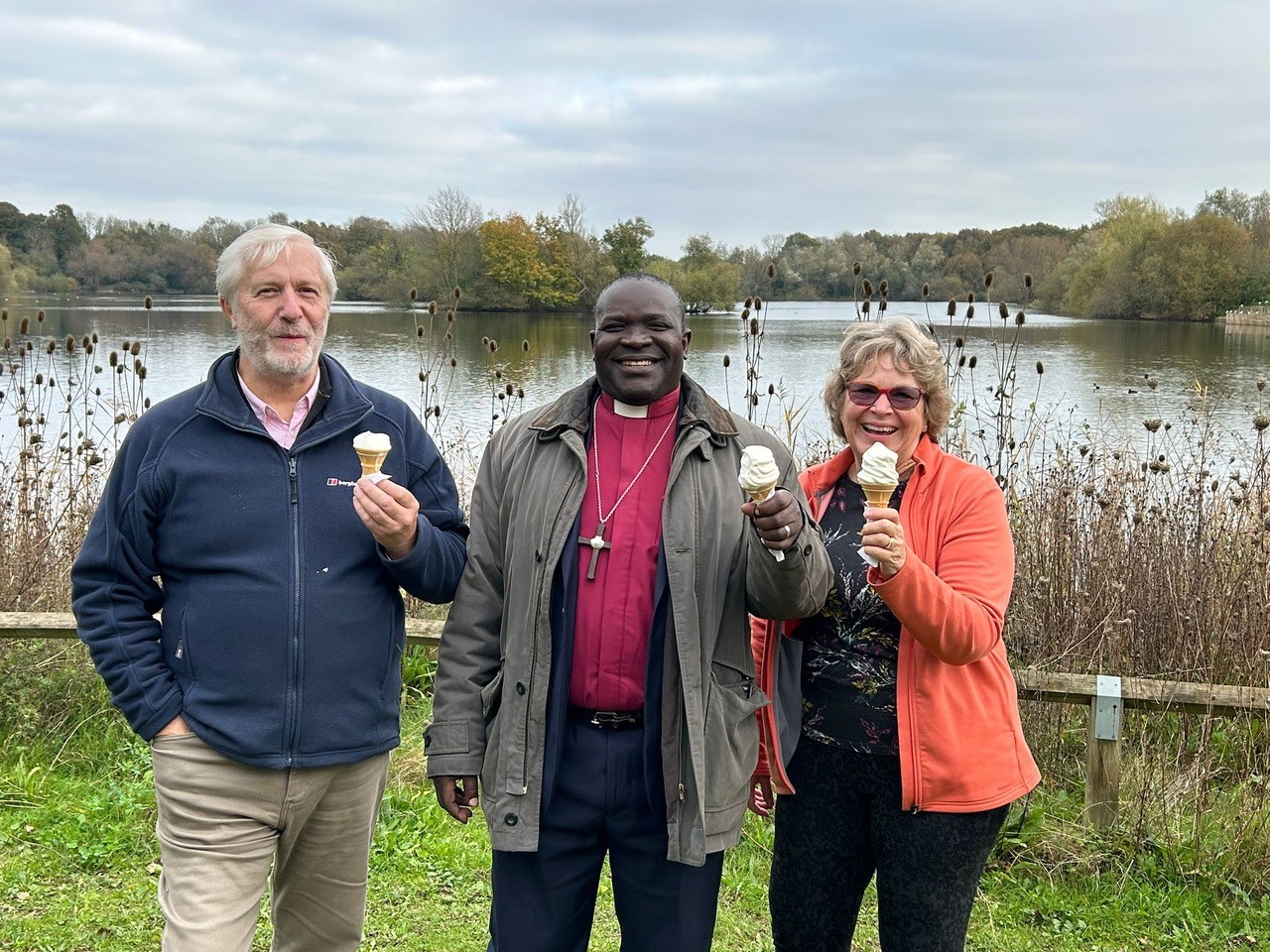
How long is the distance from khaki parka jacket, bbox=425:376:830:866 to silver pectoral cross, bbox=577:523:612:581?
0.09 feet

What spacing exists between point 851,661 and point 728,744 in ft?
1.23

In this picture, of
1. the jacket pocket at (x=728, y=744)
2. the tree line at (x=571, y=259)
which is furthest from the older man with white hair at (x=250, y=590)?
the tree line at (x=571, y=259)

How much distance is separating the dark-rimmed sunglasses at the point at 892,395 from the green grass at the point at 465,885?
203 centimetres

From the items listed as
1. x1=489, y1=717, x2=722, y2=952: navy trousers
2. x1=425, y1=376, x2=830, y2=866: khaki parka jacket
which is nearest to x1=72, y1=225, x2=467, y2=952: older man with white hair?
x1=425, y1=376, x2=830, y2=866: khaki parka jacket

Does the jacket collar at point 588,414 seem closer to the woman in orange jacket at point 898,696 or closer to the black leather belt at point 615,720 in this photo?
the woman in orange jacket at point 898,696

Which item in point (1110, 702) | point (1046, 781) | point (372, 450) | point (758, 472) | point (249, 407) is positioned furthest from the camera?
point (1046, 781)

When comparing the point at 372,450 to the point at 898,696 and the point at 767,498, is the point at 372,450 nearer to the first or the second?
the point at 767,498

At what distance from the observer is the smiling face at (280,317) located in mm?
2398

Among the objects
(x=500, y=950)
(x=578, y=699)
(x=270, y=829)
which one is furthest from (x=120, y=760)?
(x=578, y=699)

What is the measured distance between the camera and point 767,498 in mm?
2014

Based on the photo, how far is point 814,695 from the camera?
2.44m

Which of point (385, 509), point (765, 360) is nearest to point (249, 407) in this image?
point (385, 509)

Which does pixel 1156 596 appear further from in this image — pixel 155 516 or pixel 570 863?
pixel 155 516

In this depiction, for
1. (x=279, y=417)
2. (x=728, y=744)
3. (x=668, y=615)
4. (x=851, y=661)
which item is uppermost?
(x=279, y=417)
